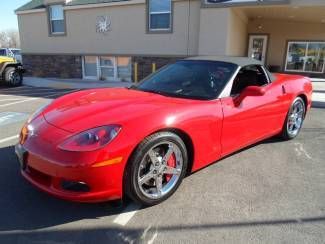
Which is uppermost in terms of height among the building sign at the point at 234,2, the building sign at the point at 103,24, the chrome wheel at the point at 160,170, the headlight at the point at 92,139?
the building sign at the point at 234,2

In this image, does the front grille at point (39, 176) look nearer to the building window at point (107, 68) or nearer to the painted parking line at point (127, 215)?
the painted parking line at point (127, 215)

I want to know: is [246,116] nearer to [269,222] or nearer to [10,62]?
[269,222]

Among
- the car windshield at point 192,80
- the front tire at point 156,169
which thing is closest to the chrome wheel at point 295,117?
the car windshield at point 192,80

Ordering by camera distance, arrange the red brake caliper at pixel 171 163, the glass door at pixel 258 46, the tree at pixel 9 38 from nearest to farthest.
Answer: the red brake caliper at pixel 171 163, the glass door at pixel 258 46, the tree at pixel 9 38

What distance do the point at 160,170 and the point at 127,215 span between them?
53 cm

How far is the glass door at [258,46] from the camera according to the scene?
729 inches

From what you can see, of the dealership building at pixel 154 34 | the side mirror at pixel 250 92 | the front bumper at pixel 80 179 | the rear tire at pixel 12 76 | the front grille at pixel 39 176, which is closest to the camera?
the front bumper at pixel 80 179

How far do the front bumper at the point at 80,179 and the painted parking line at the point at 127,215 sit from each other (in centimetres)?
22

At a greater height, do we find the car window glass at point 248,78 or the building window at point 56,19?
the building window at point 56,19

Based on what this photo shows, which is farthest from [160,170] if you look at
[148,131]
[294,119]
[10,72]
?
[10,72]

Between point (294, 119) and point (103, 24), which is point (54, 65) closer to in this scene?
point (103, 24)

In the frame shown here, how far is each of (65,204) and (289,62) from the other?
18392 millimetres

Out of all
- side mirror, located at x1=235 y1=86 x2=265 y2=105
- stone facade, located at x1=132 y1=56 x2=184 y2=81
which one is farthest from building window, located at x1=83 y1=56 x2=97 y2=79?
side mirror, located at x1=235 y1=86 x2=265 y2=105

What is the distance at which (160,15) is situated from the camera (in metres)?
13.2
